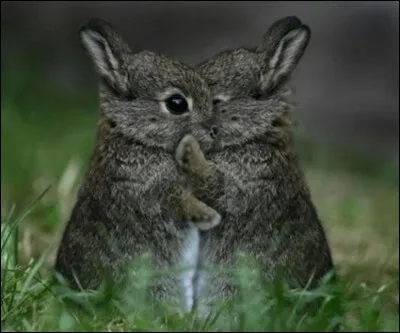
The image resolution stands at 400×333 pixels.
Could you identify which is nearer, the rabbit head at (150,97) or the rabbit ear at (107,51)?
the rabbit head at (150,97)

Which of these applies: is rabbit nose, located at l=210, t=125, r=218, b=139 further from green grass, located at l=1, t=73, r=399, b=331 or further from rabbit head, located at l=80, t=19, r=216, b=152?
green grass, located at l=1, t=73, r=399, b=331

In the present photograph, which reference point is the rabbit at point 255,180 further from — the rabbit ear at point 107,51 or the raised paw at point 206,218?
the rabbit ear at point 107,51

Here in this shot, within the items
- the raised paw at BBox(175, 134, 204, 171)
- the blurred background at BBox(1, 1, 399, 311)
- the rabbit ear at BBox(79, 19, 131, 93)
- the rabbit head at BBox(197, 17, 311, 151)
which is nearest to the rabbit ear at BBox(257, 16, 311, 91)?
the rabbit head at BBox(197, 17, 311, 151)

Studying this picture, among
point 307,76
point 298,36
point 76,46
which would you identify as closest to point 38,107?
point 76,46

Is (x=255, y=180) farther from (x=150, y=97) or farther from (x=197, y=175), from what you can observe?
(x=150, y=97)

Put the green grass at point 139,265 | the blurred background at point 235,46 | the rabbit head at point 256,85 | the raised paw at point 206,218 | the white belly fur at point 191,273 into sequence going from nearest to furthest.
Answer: the green grass at point 139,265
the raised paw at point 206,218
the white belly fur at point 191,273
the rabbit head at point 256,85
the blurred background at point 235,46

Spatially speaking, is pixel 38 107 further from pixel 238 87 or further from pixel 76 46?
pixel 238 87

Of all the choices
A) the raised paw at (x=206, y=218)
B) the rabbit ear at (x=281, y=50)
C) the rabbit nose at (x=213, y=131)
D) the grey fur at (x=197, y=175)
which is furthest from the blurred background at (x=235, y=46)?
the raised paw at (x=206, y=218)
